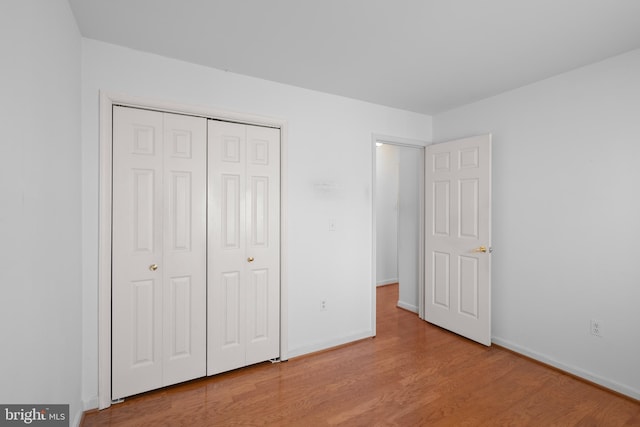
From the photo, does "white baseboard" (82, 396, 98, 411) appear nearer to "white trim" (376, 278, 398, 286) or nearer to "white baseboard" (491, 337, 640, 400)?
"white baseboard" (491, 337, 640, 400)

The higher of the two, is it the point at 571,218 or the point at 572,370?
the point at 571,218

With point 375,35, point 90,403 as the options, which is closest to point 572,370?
point 375,35

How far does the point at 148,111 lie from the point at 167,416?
219 cm

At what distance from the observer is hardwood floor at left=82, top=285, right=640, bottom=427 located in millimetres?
2045

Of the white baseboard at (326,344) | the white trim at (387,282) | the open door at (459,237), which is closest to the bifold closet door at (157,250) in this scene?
the white baseboard at (326,344)

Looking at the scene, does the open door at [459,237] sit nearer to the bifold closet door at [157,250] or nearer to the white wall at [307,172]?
the white wall at [307,172]

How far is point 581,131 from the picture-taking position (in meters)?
2.58

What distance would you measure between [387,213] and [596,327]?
369 centimetres

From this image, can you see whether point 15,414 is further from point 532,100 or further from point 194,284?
point 532,100

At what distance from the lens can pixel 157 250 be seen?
7.69 feet

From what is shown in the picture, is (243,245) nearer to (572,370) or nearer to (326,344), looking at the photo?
(326,344)

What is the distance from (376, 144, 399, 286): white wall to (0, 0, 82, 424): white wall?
15.7 feet

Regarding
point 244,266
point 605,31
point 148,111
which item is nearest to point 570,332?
point 605,31

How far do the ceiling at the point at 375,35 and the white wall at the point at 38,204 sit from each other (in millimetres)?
496
